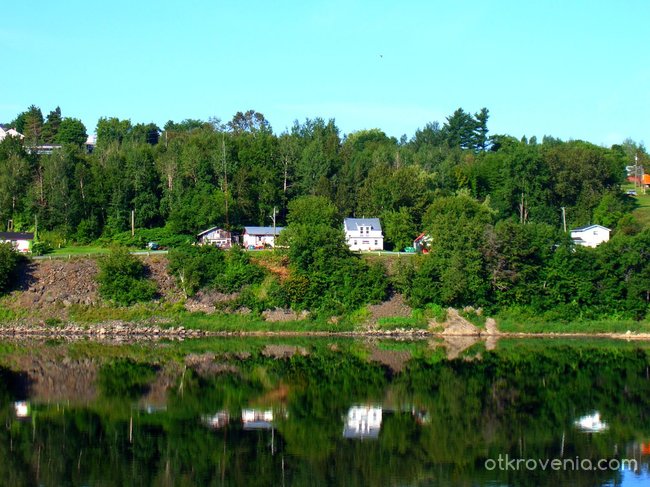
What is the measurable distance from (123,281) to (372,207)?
28.6 m

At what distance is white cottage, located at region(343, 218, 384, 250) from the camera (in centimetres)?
7844

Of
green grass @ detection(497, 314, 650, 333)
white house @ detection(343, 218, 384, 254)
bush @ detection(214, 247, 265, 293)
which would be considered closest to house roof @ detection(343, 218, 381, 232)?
white house @ detection(343, 218, 384, 254)

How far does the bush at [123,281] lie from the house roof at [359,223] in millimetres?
20770

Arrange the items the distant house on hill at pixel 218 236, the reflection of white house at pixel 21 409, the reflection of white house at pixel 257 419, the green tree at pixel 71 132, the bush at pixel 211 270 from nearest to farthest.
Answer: the reflection of white house at pixel 257 419 → the reflection of white house at pixel 21 409 → the bush at pixel 211 270 → the distant house on hill at pixel 218 236 → the green tree at pixel 71 132

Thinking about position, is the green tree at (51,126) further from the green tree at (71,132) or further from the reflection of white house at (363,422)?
the reflection of white house at (363,422)

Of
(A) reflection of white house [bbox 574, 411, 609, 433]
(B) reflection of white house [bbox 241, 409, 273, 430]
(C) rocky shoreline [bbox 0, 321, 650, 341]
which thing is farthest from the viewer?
(C) rocky shoreline [bbox 0, 321, 650, 341]

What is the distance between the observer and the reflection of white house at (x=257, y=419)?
104 ft

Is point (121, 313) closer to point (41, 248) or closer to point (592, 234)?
point (41, 248)

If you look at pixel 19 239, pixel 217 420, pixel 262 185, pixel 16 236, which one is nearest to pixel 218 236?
pixel 262 185

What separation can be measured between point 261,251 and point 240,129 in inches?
2201

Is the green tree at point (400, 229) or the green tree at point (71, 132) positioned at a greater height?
the green tree at point (71, 132)

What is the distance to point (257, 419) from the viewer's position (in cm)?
3291

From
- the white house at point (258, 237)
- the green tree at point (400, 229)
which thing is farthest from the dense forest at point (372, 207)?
the white house at point (258, 237)

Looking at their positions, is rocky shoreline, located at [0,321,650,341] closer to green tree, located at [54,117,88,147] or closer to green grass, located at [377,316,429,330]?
green grass, located at [377,316,429,330]
